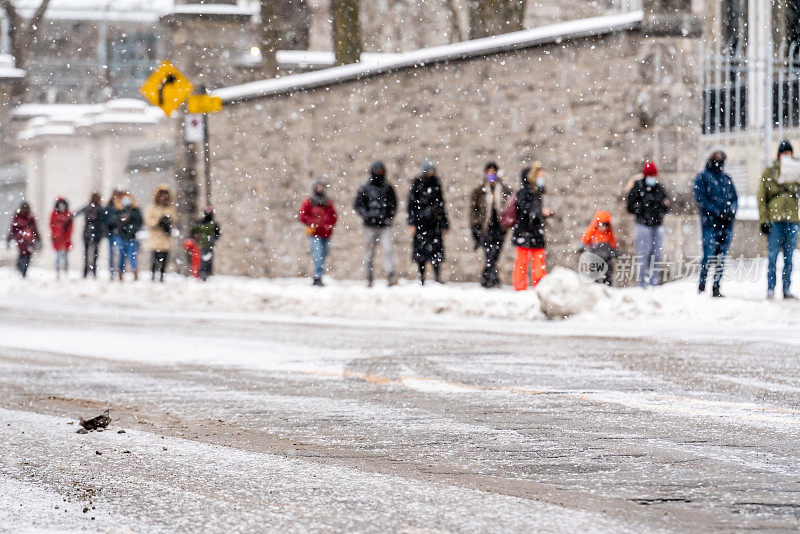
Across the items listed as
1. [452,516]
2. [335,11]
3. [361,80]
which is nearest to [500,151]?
[361,80]

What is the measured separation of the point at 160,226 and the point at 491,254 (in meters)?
7.54

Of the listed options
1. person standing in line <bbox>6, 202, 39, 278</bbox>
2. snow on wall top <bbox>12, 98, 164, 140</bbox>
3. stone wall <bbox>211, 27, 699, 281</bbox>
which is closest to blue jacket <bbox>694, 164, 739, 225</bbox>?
stone wall <bbox>211, 27, 699, 281</bbox>

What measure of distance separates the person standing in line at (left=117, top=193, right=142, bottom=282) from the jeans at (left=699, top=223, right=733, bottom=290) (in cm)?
1185

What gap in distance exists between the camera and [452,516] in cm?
434

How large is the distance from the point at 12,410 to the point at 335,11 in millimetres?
20836

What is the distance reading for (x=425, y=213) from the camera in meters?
18.6

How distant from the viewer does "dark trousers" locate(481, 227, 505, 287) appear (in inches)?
723

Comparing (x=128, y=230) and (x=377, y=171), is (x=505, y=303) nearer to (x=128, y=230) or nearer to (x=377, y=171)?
(x=377, y=171)

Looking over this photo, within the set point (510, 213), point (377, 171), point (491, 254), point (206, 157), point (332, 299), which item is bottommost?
point (332, 299)

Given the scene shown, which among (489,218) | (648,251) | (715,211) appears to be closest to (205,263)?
(489,218)

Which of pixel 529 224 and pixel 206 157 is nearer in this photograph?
pixel 529 224

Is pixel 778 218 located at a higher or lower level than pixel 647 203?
lower

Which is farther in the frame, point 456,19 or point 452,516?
point 456,19

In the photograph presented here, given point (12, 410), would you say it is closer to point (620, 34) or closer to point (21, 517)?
point (21, 517)
